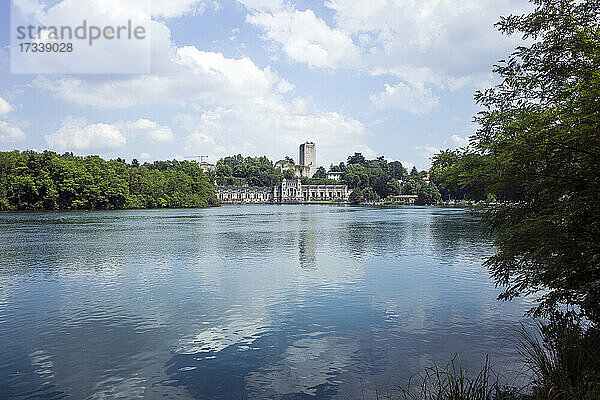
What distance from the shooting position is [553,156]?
759 cm

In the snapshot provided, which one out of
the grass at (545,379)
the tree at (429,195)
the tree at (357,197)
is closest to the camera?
the grass at (545,379)

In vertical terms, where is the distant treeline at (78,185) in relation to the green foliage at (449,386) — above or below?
above

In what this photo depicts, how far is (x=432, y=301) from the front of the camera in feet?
46.8

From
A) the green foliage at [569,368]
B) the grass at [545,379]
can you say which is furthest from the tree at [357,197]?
the green foliage at [569,368]

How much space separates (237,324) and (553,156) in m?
8.38

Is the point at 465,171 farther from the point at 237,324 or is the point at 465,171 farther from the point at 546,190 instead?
the point at 237,324

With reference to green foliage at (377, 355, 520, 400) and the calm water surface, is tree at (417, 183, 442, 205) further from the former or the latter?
green foliage at (377, 355, 520, 400)

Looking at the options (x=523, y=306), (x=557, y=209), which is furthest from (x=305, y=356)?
(x=523, y=306)

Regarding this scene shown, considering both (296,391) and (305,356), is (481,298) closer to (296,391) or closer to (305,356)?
(305,356)

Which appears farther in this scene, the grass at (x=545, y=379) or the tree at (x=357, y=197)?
the tree at (x=357, y=197)

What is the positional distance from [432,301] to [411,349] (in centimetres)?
465

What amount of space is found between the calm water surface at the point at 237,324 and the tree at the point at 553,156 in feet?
8.14

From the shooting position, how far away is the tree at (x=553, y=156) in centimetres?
720

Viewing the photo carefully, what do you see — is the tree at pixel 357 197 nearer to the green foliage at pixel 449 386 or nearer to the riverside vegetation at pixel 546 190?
the riverside vegetation at pixel 546 190
